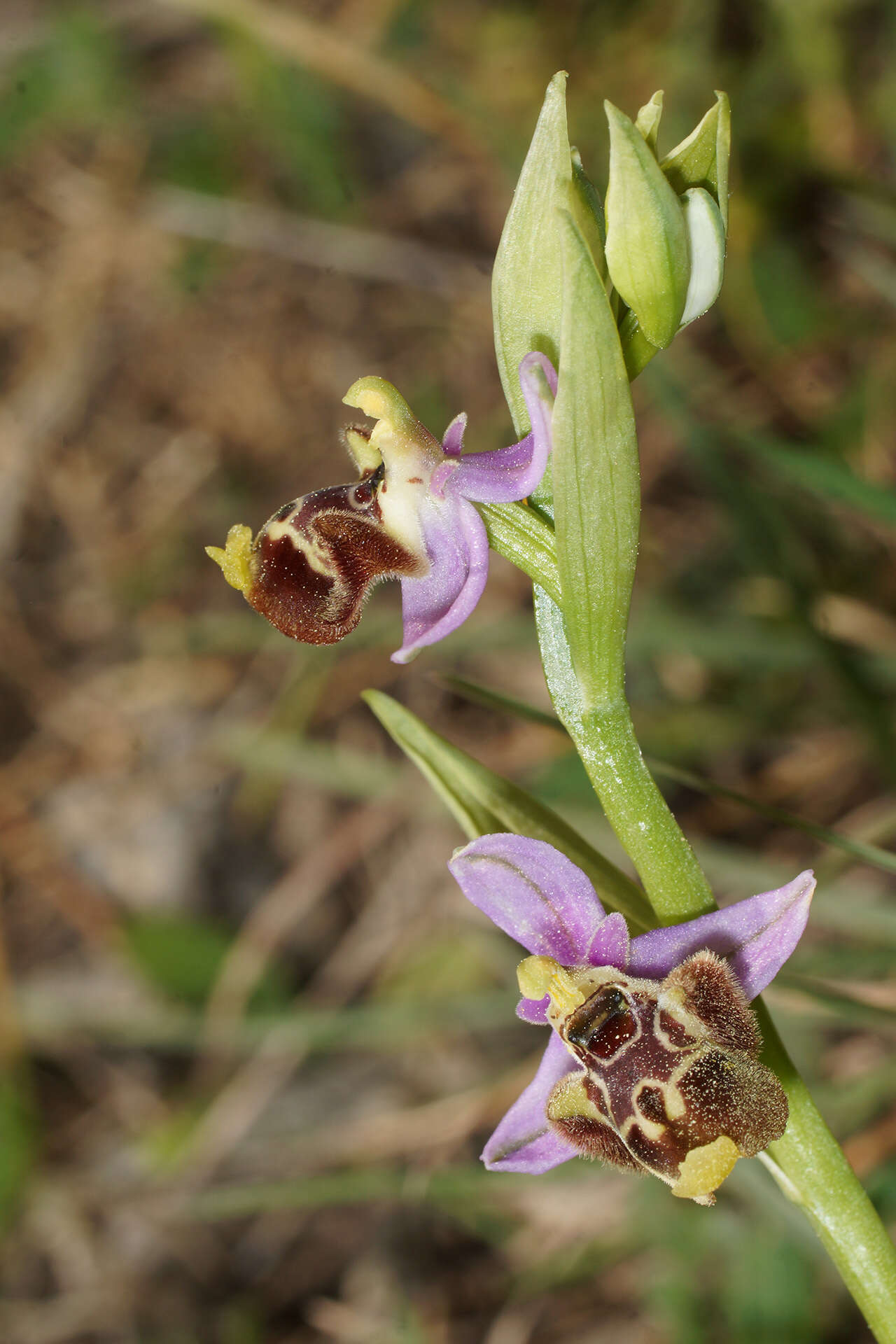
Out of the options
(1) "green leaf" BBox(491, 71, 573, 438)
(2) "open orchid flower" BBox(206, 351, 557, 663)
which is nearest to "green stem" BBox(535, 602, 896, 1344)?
(2) "open orchid flower" BBox(206, 351, 557, 663)

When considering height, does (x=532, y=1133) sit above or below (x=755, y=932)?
below

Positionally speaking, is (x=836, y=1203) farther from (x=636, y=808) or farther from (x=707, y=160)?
(x=707, y=160)

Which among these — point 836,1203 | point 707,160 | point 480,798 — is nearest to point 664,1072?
point 836,1203

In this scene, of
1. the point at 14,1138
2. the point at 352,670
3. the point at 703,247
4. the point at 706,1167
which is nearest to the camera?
the point at 706,1167

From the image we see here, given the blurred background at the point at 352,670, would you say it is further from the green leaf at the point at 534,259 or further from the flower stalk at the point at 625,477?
the green leaf at the point at 534,259

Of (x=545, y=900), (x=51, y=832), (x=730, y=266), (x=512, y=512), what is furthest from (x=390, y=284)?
(x=545, y=900)

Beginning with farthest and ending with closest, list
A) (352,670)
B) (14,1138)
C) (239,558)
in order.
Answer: (352,670) → (14,1138) → (239,558)
